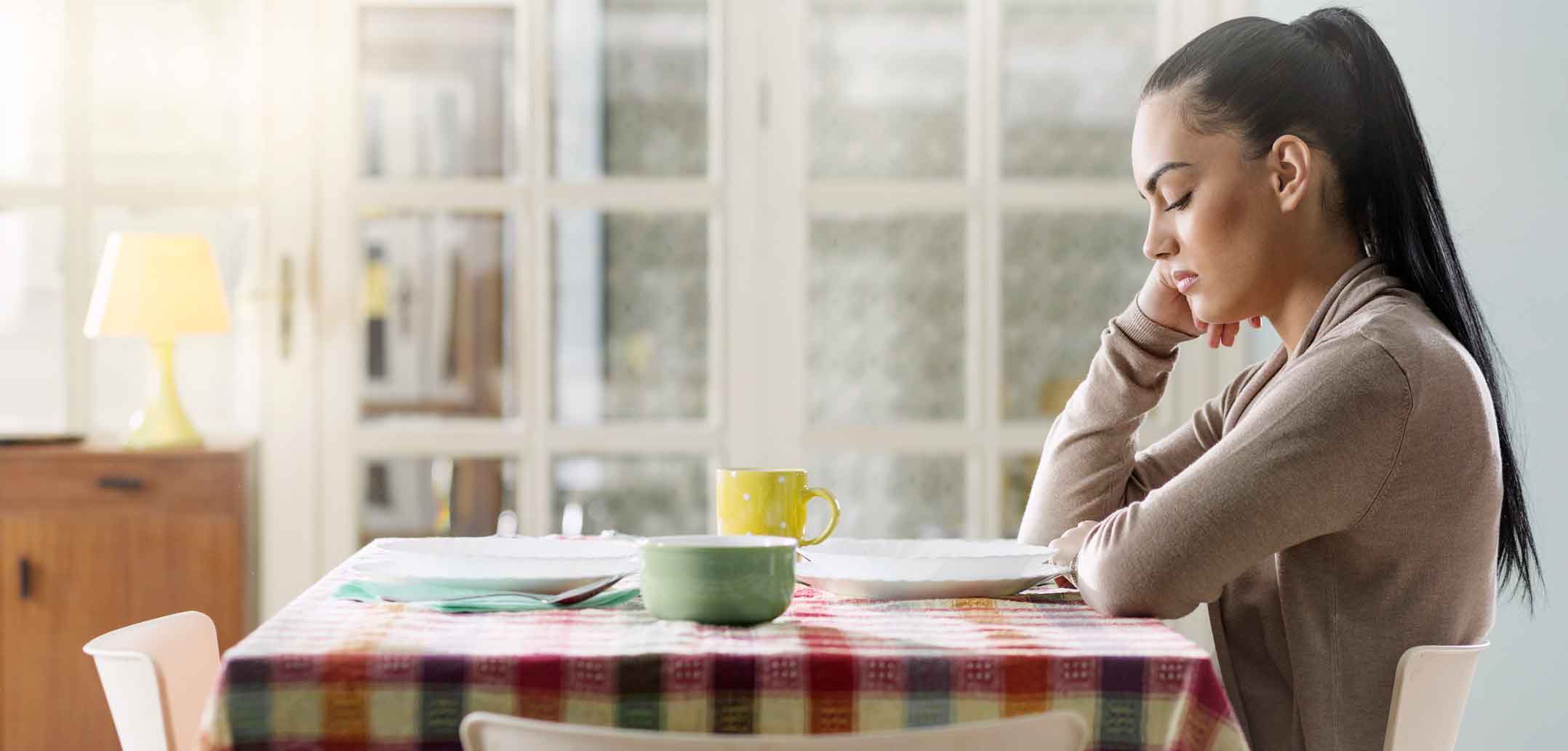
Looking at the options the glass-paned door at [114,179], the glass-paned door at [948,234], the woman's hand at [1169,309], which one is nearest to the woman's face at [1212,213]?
the woman's hand at [1169,309]

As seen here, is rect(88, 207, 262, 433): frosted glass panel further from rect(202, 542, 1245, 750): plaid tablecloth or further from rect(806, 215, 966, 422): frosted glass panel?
rect(202, 542, 1245, 750): plaid tablecloth

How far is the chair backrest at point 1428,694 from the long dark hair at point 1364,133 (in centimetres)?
16

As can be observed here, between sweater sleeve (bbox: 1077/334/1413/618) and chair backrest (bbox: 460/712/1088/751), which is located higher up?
sweater sleeve (bbox: 1077/334/1413/618)

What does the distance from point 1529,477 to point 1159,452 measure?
0.72 metres

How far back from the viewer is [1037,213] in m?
3.35

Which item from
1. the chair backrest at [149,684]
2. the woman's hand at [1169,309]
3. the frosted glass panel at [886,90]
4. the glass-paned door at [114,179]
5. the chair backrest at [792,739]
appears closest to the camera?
the chair backrest at [792,739]

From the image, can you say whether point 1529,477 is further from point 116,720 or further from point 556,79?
point 556,79

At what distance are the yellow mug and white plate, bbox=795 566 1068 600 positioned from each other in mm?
144

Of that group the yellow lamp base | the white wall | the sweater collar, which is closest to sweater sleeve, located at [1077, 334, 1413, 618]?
the sweater collar

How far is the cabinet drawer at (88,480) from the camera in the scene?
2904 mm

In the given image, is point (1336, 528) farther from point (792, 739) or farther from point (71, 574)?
point (71, 574)

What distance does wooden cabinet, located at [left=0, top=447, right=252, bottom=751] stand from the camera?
2.90 m

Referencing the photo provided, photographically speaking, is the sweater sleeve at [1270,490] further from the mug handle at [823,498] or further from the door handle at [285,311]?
the door handle at [285,311]

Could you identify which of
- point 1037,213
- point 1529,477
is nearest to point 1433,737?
point 1529,477
